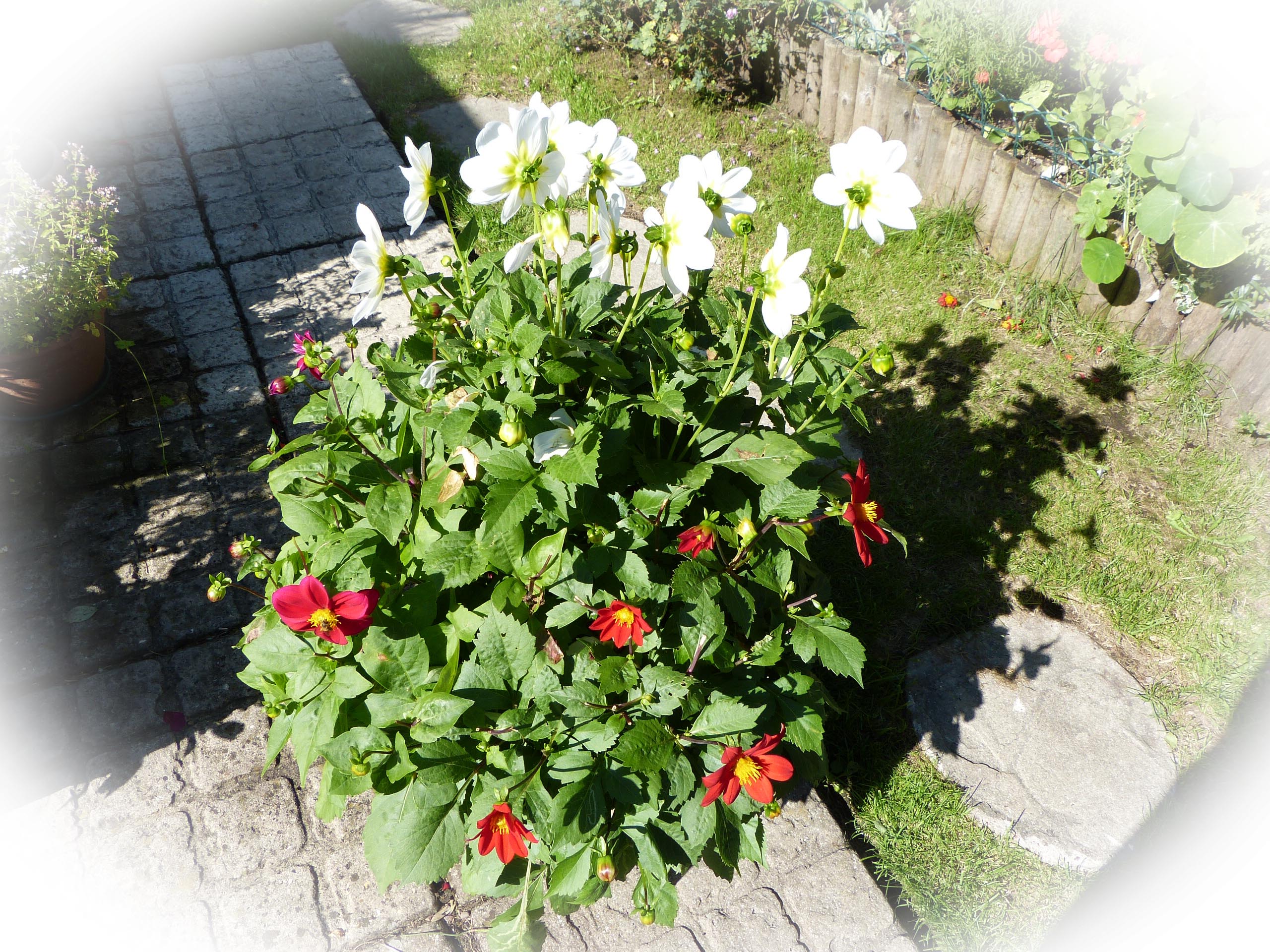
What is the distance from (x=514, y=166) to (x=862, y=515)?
2.83ft

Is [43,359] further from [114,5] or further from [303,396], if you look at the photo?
[114,5]

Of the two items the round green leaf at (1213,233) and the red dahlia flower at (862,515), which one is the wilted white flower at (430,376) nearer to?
the red dahlia flower at (862,515)

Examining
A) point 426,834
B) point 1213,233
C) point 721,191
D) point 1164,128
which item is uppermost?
point 721,191

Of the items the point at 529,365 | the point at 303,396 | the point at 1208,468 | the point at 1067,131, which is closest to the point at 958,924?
the point at 529,365

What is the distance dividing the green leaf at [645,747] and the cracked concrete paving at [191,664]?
72 centimetres

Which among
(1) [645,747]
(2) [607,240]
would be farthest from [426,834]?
(2) [607,240]

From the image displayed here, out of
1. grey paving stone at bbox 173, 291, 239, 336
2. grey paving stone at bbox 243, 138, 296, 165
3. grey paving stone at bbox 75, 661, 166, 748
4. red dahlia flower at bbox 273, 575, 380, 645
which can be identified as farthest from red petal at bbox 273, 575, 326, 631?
grey paving stone at bbox 243, 138, 296, 165

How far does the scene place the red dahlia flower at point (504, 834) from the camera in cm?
136

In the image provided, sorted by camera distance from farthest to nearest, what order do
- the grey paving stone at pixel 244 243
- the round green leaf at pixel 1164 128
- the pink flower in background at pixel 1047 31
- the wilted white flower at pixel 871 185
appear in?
1. the grey paving stone at pixel 244 243
2. the pink flower in background at pixel 1047 31
3. the round green leaf at pixel 1164 128
4. the wilted white flower at pixel 871 185

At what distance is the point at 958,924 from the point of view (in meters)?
1.97

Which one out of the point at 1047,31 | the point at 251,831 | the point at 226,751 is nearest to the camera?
the point at 251,831

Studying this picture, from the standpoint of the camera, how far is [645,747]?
141cm

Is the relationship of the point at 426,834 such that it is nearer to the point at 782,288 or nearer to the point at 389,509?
the point at 389,509

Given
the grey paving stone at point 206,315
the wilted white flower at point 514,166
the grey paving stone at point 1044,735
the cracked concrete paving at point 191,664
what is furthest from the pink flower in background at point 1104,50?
the grey paving stone at point 206,315
